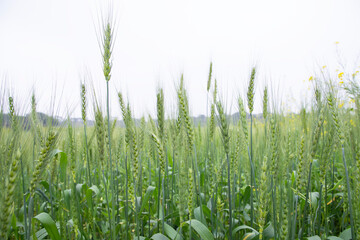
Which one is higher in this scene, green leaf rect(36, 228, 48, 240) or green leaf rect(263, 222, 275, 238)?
green leaf rect(36, 228, 48, 240)

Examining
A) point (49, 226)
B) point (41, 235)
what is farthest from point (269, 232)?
point (41, 235)

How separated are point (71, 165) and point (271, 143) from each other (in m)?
1.78

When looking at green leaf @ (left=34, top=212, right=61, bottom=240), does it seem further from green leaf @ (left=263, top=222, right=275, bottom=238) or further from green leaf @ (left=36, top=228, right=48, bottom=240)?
green leaf @ (left=263, top=222, right=275, bottom=238)

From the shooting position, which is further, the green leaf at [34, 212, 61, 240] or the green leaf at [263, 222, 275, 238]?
the green leaf at [263, 222, 275, 238]

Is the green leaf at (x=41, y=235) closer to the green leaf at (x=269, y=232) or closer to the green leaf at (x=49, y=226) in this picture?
the green leaf at (x=49, y=226)

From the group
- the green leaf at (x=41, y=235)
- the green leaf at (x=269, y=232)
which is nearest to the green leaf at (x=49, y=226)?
the green leaf at (x=41, y=235)

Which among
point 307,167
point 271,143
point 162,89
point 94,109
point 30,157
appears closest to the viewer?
point 307,167

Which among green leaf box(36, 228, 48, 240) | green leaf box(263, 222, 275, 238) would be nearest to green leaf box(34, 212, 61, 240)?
green leaf box(36, 228, 48, 240)

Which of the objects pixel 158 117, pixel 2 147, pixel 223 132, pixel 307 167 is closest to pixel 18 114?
pixel 2 147

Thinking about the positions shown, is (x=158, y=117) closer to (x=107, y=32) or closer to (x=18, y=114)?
(x=107, y=32)

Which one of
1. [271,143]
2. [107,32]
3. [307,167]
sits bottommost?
[307,167]

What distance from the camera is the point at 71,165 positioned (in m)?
2.18

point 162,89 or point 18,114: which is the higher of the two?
point 162,89

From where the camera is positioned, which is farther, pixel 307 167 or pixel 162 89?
pixel 162 89
